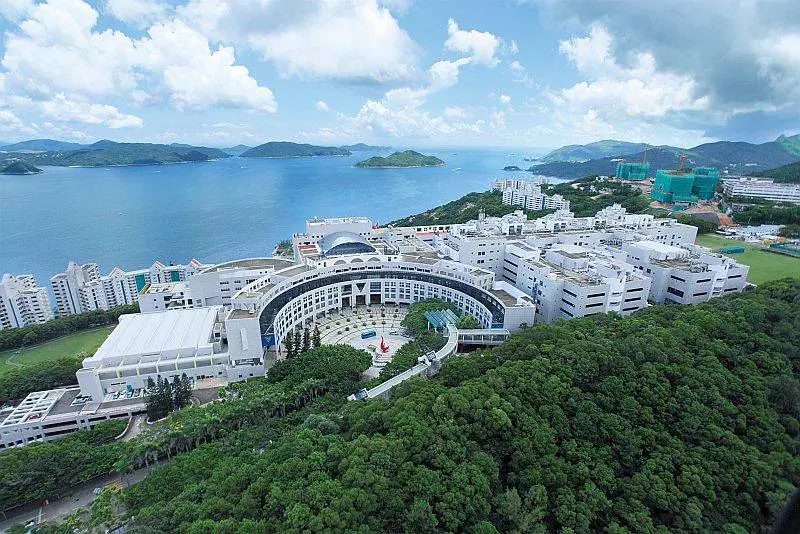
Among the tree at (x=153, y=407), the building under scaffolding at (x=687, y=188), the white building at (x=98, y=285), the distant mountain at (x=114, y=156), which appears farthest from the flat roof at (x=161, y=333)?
the distant mountain at (x=114, y=156)

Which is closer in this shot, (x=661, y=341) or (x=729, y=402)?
(x=729, y=402)

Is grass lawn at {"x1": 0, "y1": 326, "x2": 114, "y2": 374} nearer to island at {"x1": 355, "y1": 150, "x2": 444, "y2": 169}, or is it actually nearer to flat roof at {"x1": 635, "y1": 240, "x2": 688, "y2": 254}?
flat roof at {"x1": 635, "y1": 240, "x2": 688, "y2": 254}

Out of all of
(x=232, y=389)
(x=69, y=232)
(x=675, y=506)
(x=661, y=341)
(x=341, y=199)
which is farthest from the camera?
(x=341, y=199)

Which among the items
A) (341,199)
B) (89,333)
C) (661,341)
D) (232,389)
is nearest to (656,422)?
(661,341)

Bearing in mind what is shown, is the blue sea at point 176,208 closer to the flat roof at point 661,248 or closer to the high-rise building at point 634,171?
the high-rise building at point 634,171

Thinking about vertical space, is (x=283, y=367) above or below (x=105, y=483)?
above

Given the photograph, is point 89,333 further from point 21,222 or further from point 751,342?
point 21,222
